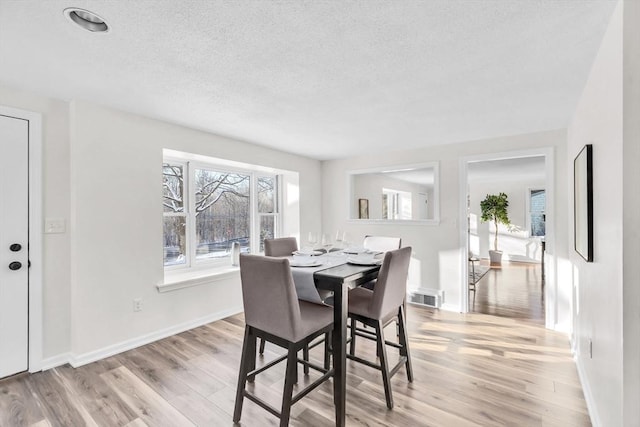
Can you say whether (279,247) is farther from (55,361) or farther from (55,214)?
(55,361)

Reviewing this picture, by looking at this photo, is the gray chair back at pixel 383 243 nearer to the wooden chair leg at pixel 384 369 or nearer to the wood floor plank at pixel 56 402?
the wooden chair leg at pixel 384 369

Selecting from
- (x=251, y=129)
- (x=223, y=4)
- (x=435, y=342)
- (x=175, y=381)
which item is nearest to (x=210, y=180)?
(x=251, y=129)

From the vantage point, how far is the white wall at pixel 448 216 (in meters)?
3.36

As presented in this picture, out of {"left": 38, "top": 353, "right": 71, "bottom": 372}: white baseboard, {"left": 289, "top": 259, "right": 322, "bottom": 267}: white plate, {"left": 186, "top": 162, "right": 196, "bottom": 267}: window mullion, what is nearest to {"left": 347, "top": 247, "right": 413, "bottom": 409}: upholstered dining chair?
{"left": 289, "top": 259, "right": 322, "bottom": 267}: white plate

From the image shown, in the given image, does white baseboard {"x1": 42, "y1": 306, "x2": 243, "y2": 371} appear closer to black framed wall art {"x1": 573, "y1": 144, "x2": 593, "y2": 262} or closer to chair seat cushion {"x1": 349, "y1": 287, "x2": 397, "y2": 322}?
chair seat cushion {"x1": 349, "y1": 287, "x2": 397, "y2": 322}

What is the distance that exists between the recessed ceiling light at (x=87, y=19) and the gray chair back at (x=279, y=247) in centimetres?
211

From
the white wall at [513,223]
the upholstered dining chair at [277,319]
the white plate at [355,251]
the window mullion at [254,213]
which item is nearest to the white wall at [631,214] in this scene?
the upholstered dining chair at [277,319]

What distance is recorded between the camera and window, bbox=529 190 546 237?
26.6ft

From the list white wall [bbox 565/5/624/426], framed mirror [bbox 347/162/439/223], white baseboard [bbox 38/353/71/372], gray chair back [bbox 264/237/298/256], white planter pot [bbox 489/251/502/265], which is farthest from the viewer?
white planter pot [bbox 489/251/502/265]

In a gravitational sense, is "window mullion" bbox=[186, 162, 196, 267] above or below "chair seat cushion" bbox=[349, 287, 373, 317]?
above

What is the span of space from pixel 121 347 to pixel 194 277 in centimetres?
91

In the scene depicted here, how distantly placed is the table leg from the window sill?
208 cm

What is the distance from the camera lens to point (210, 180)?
401 centimetres

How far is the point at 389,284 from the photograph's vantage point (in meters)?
2.07
